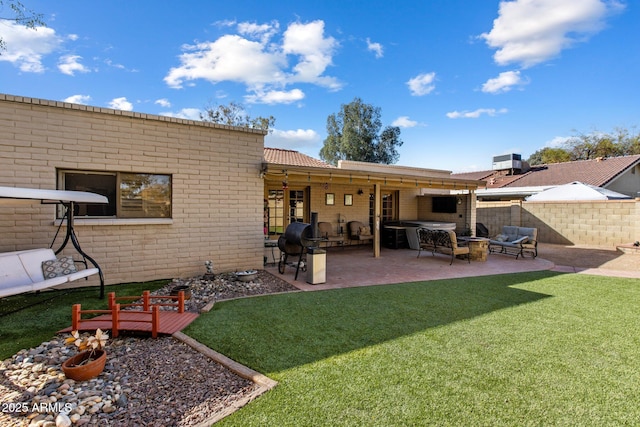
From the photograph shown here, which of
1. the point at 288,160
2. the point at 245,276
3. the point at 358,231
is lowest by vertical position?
the point at 245,276

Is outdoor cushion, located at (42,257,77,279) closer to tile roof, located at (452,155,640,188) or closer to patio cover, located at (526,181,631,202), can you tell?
patio cover, located at (526,181,631,202)

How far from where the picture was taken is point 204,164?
7.04 metres

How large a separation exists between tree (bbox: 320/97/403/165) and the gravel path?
31257 mm

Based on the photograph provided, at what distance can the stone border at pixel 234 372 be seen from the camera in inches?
92.7

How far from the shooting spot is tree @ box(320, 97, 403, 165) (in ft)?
110

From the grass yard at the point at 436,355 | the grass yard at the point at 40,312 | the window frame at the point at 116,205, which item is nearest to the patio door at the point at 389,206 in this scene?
the grass yard at the point at 436,355

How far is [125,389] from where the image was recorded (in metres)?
2.69

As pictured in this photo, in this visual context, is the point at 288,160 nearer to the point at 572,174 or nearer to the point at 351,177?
the point at 351,177

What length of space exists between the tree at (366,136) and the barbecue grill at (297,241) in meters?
26.9

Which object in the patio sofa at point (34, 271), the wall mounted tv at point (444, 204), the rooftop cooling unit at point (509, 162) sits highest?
the rooftop cooling unit at point (509, 162)

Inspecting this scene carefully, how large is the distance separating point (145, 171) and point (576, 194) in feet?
59.4

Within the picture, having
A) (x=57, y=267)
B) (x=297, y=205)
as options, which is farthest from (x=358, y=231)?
(x=57, y=267)

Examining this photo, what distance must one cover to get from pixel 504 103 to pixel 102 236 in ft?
62.8

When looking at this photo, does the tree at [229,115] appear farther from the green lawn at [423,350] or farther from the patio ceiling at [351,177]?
the green lawn at [423,350]
